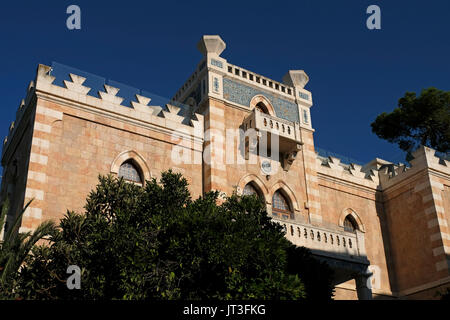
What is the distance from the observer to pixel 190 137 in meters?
19.6

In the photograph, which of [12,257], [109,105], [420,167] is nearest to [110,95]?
[109,105]

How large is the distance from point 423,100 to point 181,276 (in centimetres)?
2228

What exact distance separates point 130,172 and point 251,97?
6.16 m

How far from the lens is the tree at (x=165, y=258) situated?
36.2 ft

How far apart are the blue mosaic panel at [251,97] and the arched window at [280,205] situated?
3.38 m

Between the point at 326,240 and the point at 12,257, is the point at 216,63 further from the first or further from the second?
the point at 12,257

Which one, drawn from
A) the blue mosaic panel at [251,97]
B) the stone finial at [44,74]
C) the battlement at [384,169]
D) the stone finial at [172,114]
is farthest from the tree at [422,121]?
the stone finial at [44,74]

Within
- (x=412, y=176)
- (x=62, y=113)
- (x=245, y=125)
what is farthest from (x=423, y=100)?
(x=62, y=113)

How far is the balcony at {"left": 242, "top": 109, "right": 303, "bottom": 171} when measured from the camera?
65.8 feet

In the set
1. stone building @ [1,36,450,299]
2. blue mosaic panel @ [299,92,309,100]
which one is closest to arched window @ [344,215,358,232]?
stone building @ [1,36,450,299]

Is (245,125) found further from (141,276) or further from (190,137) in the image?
(141,276)

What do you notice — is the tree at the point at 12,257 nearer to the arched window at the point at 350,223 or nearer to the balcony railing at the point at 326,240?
the balcony railing at the point at 326,240

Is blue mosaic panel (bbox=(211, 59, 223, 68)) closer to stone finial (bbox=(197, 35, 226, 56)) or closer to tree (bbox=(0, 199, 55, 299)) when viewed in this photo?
stone finial (bbox=(197, 35, 226, 56))
